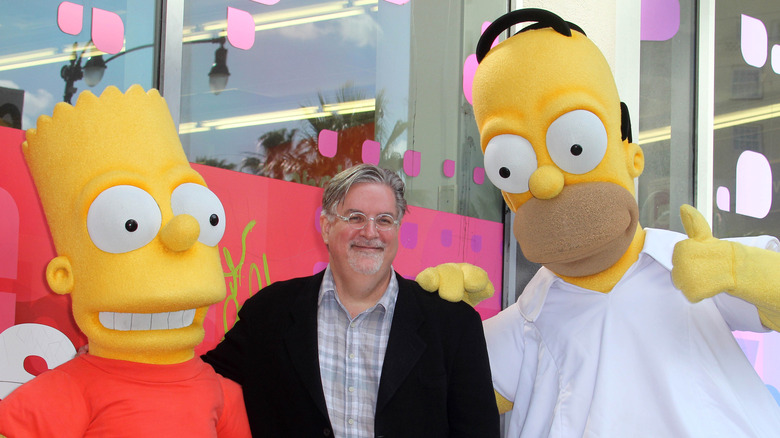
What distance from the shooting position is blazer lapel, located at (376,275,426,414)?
2.01m

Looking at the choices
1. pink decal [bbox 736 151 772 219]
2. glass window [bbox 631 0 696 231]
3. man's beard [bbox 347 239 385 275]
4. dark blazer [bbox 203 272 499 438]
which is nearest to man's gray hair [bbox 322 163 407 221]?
man's beard [bbox 347 239 385 275]

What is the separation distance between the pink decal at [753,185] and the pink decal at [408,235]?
100 inches

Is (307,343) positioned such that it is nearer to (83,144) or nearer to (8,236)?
(83,144)

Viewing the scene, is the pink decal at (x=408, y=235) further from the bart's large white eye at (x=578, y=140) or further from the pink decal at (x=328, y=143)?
the bart's large white eye at (x=578, y=140)

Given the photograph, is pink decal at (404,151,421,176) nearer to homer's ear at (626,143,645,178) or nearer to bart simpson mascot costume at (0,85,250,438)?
homer's ear at (626,143,645,178)

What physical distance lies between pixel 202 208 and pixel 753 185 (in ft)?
13.5

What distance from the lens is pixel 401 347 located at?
208 centimetres

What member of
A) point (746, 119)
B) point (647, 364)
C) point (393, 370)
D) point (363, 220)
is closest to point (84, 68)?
point (363, 220)

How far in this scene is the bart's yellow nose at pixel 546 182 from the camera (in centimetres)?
218

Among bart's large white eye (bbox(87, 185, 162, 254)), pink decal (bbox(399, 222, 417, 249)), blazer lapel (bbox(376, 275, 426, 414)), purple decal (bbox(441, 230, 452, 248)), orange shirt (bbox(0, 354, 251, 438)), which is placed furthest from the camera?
purple decal (bbox(441, 230, 452, 248))

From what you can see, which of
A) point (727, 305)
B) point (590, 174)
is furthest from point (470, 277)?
point (727, 305)

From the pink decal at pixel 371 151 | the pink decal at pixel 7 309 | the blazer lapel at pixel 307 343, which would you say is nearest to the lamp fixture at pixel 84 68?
the pink decal at pixel 7 309

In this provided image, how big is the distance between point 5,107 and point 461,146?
2.20m

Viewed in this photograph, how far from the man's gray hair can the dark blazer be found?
254 millimetres
